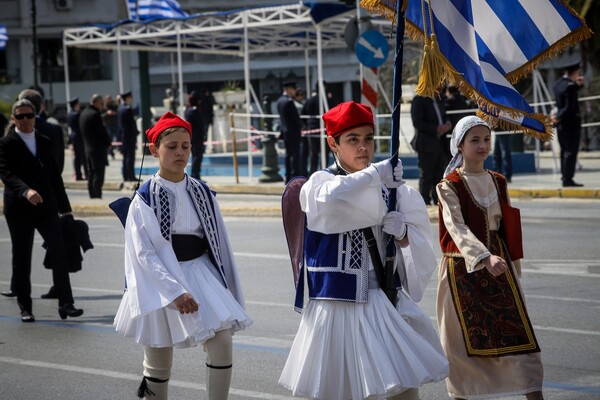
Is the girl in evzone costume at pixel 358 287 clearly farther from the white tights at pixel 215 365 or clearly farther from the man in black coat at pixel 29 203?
the man in black coat at pixel 29 203

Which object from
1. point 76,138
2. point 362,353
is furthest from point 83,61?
point 362,353

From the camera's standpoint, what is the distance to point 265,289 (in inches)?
438

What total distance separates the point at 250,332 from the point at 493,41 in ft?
11.7

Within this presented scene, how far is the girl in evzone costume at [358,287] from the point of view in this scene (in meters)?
5.30

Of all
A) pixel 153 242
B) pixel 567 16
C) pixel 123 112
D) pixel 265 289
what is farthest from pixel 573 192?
pixel 153 242

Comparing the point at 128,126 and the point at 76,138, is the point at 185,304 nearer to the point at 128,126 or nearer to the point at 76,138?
the point at 128,126

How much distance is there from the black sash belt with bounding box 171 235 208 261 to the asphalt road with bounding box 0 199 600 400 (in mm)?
1278

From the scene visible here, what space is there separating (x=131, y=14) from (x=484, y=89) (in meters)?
23.4

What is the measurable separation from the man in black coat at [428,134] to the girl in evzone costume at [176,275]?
11.1m

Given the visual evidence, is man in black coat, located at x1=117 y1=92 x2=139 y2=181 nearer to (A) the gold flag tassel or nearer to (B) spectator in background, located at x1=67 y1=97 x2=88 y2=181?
(B) spectator in background, located at x1=67 y1=97 x2=88 y2=181

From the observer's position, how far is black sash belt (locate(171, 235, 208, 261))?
6223 millimetres

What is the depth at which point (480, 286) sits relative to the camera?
21.3 feet

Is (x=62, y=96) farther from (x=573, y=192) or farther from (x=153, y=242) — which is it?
(x=153, y=242)

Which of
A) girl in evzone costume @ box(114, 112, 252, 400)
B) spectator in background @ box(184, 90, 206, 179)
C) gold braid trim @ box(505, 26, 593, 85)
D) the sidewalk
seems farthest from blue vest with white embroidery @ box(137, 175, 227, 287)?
spectator in background @ box(184, 90, 206, 179)
